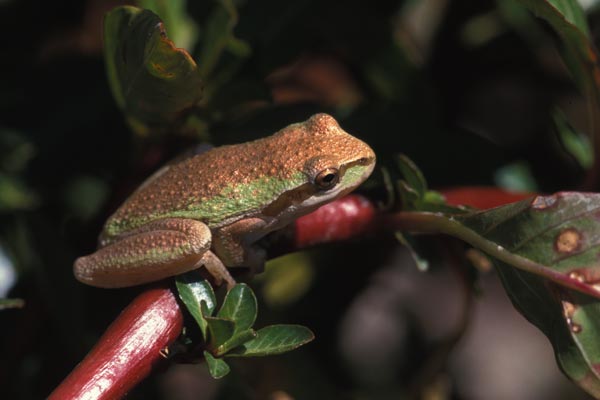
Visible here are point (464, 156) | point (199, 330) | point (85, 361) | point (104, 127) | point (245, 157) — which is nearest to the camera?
point (85, 361)

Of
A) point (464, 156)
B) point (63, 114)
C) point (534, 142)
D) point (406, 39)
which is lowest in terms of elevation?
point (534, 142)

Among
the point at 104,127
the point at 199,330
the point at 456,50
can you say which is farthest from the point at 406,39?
the point at 199,330

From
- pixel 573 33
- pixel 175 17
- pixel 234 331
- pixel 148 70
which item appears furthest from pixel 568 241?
pixel 175 17

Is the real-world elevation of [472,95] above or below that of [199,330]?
below

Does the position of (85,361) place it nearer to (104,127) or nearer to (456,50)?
(104,127)

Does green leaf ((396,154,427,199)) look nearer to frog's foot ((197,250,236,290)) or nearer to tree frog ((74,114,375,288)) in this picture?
tree frog ((74,114,375,288))

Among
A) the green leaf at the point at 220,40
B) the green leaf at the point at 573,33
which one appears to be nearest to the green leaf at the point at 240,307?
the green leaf at the point at 220,40

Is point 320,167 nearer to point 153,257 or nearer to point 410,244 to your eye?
point 410,244
